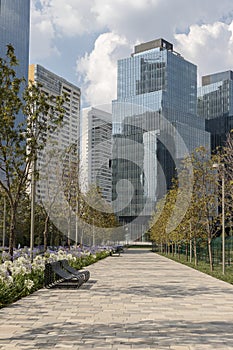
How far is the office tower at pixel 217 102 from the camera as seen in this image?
13500cm

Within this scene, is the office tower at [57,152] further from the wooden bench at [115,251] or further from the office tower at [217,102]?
the office tower at [217,102]

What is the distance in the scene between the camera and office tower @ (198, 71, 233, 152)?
5315 inches

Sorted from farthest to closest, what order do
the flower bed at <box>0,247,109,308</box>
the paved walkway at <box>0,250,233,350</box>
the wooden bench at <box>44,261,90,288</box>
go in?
the wooden bench at <box>44,261,90,288</box>
the flower bed at <box>0,247,109,308</box>
the paved walkway at <box>0,250,233,350</box>

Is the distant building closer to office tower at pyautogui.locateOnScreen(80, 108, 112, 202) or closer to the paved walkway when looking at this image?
office tower at pyautogui.locateOnScreen(80, 108, 112, 202)

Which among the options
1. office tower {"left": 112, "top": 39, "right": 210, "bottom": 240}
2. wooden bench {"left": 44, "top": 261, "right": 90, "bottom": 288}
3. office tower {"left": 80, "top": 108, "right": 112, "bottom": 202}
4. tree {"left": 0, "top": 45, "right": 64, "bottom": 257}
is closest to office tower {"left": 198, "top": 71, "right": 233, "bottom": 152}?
office tower {"left": 112, "top": 39, "right": 210, "bottom": 240}

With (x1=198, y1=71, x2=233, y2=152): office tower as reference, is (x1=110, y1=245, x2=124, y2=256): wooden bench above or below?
below

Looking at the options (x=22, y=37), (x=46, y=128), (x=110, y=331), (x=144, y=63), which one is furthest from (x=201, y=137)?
(x=110, y=331)

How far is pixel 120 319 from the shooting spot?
9570 mm

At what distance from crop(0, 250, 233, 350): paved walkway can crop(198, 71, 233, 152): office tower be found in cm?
11734

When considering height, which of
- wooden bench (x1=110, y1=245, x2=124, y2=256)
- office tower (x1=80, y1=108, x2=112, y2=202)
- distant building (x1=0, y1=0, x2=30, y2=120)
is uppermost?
distant building (x1=0, y1=0, x2=30, y2=120)

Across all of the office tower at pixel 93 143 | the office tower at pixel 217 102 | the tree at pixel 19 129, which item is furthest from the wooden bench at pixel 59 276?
the office tower at pixel 217 102

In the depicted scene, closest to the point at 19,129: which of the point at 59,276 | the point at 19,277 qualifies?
the point at 19,277

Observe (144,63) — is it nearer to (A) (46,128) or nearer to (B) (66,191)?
(B) (66,191)

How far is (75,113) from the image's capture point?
1598 inches
